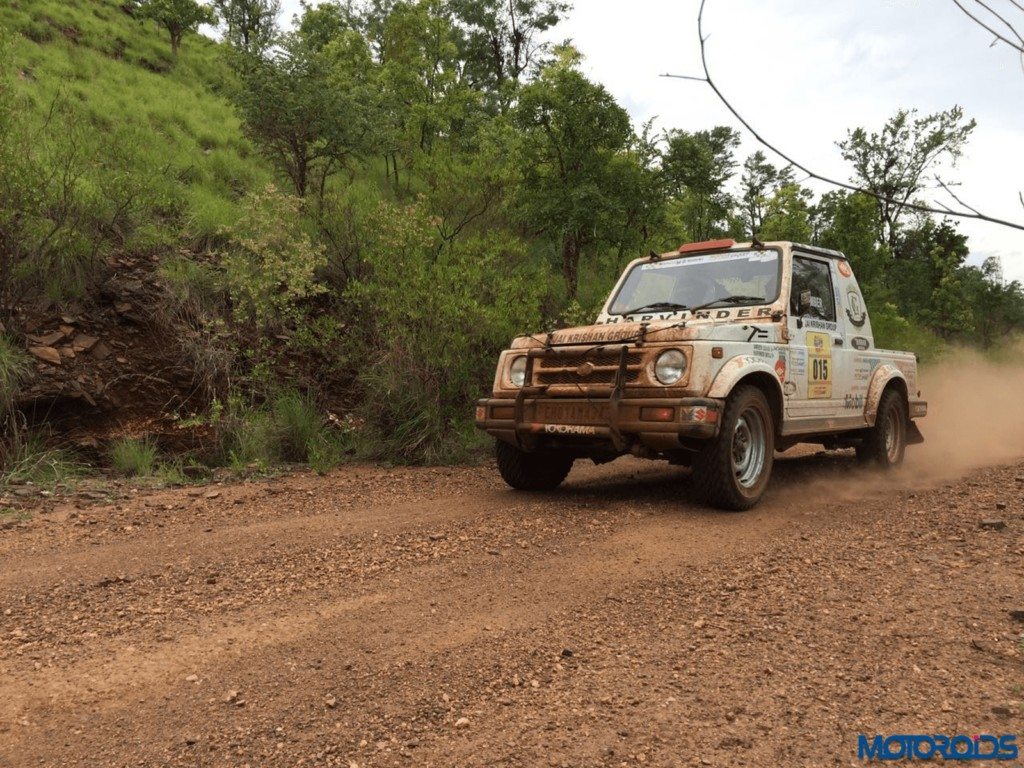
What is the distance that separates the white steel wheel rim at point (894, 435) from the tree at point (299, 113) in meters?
10.2

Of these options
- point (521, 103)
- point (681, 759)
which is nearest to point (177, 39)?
point (521, 103)

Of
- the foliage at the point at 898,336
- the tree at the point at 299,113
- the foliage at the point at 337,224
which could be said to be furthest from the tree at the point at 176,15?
the foliage at the point at 898,336

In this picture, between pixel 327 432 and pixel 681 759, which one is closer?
pixel 681 759

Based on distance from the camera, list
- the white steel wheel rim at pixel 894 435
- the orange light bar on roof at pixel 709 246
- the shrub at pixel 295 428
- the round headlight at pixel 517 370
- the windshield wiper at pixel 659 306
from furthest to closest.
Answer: the shrub at pixel 295 428
the white steel wheel rim at pixel 894 435
the orange light bar on roof at pixel 709 246
the windshield wiper at pixel 659 306
the round headlight at pixel 517 370

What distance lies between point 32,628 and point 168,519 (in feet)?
8.00

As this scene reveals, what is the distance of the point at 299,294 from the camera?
10648 mm

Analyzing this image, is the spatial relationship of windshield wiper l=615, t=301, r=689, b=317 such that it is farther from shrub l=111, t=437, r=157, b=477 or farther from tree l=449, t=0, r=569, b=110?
tree l=449, t=0, r=569, b=110

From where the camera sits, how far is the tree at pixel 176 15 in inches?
1210

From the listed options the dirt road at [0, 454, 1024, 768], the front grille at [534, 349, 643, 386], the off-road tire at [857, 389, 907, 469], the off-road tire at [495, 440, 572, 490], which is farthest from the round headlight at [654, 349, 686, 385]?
the off-road tire at [857, 389, 907, 469]

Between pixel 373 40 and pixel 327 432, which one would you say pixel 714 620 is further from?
pixel 373 40

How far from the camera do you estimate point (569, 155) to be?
1357cm

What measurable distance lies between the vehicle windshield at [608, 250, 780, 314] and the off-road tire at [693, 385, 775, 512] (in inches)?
41.6

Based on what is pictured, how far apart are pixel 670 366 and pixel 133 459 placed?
5930 millimetres

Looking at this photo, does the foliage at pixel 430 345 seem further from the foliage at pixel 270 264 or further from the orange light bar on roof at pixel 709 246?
the orange light bar on roof at pixel 709 246
